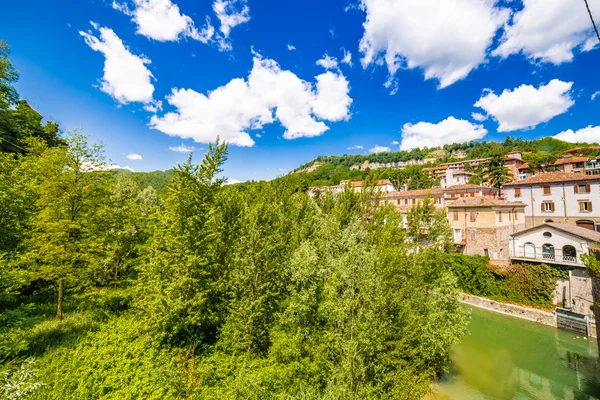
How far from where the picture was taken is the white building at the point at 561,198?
2988 centimetres

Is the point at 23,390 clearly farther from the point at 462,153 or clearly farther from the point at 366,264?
the point at 462,153

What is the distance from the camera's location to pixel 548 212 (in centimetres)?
3309

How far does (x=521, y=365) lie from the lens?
17.3 m

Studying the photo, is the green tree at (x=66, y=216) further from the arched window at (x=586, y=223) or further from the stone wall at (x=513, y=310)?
the arched window at (x=586, y=223)

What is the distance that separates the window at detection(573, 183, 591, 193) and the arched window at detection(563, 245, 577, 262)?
13.2 meters

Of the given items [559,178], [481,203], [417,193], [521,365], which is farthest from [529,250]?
[417,193]

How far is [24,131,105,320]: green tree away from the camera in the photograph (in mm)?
11180

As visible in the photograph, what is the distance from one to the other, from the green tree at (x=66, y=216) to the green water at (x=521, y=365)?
20.1m

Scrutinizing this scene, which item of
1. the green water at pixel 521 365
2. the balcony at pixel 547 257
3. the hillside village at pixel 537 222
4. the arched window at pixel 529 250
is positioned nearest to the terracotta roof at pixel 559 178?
the hillside village at pixel 537 222

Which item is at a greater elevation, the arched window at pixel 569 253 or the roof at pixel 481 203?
the roof at pixel 481 203

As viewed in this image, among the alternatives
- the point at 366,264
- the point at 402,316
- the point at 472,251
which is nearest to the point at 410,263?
the point at 402,316

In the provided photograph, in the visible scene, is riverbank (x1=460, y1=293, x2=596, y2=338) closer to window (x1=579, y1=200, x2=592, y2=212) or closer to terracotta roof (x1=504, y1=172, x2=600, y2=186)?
window (x1=579, y1=200, x2=592, y2=212)

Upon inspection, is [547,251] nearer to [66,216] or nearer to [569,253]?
[569,253]

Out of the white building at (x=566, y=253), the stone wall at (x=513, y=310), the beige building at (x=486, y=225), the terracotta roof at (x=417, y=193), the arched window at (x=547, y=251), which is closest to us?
the white building at (x=566, y=253)
